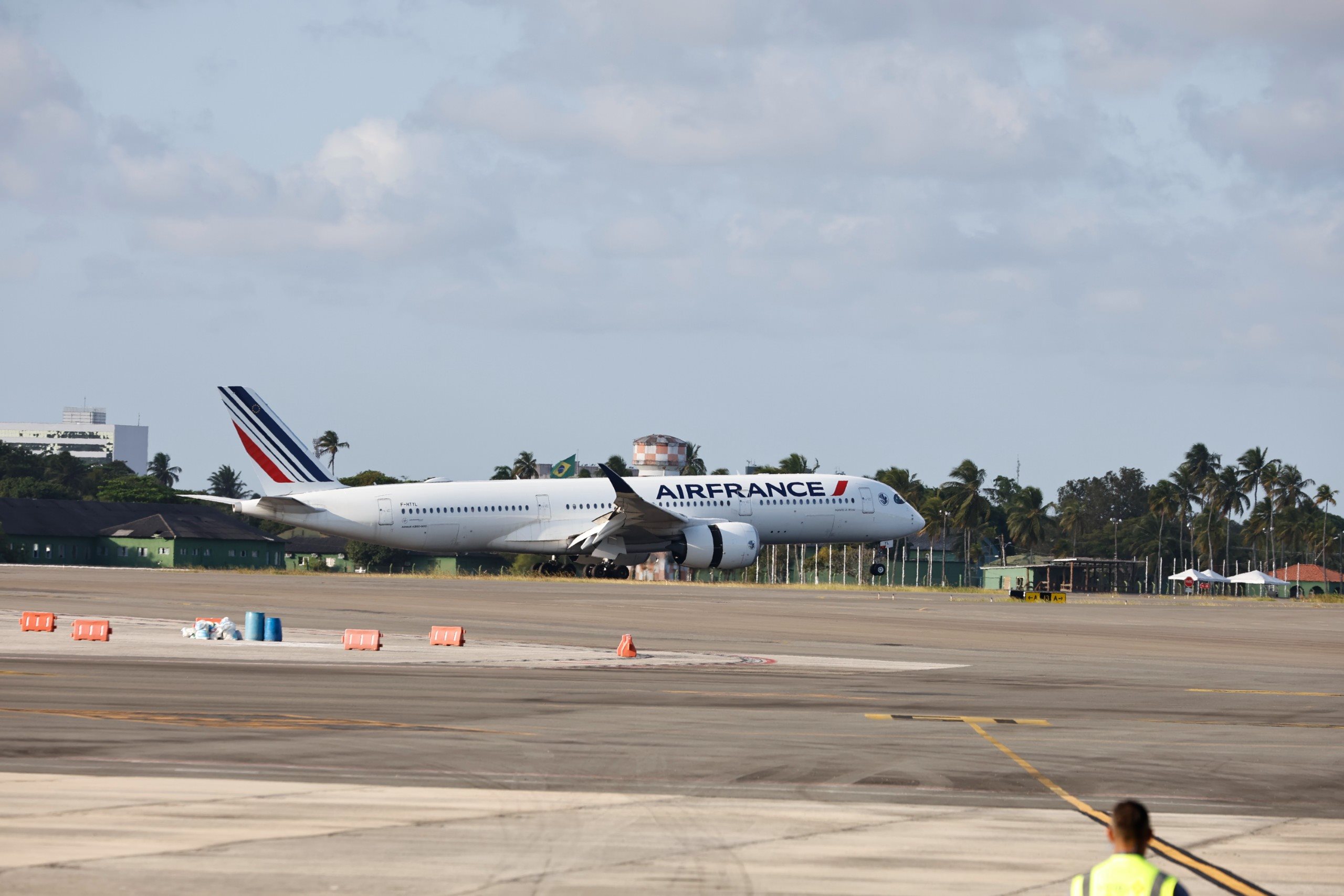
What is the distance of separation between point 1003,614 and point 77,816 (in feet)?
137

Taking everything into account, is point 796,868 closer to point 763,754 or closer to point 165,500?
point 763,754

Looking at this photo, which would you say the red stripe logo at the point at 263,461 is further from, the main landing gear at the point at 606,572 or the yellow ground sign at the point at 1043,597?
the yellow ground sign at the point at 1043,597

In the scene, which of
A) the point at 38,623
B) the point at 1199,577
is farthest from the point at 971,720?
the point at 1199,577

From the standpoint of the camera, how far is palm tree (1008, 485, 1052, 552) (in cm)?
17738

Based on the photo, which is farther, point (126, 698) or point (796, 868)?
point (126, 698)

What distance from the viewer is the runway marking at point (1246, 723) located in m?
19.3

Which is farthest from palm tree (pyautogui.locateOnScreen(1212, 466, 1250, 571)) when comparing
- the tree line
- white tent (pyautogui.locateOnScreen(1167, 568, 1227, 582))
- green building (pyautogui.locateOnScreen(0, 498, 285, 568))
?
green building (pyautogui.locateOnScreen(0, 498, 285, 568))

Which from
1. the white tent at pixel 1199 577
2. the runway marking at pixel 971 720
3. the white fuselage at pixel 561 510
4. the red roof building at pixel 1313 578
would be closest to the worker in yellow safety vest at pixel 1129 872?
the runway marking at pixel 971 720

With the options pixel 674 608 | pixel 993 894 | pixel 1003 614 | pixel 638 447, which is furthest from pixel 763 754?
pixel 638 447

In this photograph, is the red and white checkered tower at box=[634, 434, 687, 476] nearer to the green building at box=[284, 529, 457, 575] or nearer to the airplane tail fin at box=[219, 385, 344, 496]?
the green building at box=[284, 529, 457, 575]

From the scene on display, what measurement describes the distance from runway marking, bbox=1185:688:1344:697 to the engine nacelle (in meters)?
43.9

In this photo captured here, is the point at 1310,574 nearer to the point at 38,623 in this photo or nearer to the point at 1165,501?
the point at 1165,501

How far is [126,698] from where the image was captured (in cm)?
1905

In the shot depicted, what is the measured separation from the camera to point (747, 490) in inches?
2852
